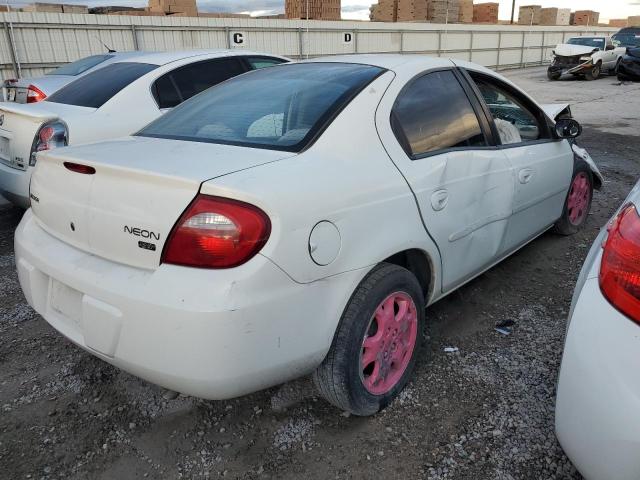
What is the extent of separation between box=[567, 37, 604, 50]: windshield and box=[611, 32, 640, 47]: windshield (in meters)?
1.76

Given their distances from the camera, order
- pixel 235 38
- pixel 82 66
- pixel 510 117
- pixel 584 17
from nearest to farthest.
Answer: pixel 510 117 < pixel 82 66 < pixel 235 38 < pixel 584 17

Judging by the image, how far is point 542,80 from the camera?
2172 centimetres

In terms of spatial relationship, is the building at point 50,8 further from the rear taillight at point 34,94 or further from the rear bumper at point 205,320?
the rear bumper at point 205,320

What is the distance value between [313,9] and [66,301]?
838 inches

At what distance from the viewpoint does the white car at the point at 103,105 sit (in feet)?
14.3

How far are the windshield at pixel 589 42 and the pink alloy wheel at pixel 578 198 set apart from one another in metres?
20.2

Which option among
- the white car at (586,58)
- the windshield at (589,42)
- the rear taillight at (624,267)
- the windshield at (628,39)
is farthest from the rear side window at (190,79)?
the windshield at (628,39)

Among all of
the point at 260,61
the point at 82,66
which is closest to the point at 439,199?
the point at 260,61

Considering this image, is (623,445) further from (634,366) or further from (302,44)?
(302,44)

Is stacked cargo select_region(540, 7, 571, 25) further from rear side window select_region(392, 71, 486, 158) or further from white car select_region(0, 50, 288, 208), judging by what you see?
rear side window select_region(392, 71, 486, 158)

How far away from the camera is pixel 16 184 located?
14.4 ft

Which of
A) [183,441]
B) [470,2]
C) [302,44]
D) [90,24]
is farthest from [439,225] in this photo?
[470,2]

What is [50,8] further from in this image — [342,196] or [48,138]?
[342,196]

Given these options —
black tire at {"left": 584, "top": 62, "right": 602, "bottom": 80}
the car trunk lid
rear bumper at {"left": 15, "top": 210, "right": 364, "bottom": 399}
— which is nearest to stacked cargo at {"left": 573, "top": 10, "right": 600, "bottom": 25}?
black tire at {"left": 584, "top": 62, "right": 602, "bottom": 80}
